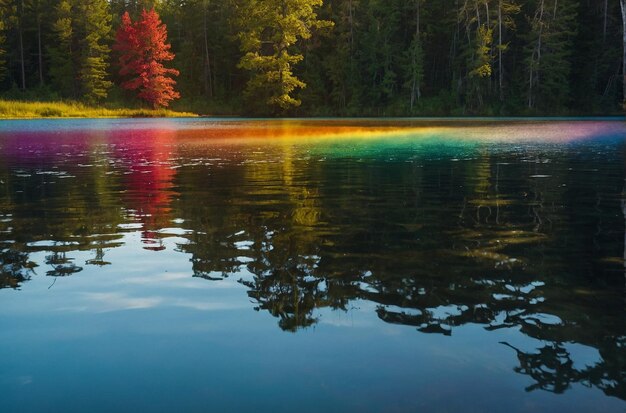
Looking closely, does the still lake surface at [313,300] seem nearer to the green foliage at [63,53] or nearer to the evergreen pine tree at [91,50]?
the evergreen pine tree at [91,50]

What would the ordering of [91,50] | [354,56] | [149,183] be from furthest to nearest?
[91,50] → [354,56] → [149,183]

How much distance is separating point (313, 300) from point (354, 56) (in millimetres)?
65192

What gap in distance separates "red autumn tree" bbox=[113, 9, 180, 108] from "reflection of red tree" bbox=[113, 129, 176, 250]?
4459 centimetres

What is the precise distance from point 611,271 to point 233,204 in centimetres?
603

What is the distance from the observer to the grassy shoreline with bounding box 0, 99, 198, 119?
2111 inches

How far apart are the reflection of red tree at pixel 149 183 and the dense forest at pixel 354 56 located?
4027 centimetres

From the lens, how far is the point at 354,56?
6781 centimetres

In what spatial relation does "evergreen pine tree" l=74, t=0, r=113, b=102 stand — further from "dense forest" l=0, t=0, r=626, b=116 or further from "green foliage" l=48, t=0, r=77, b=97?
"green foliage" l=48, t=0, r=77, b=97

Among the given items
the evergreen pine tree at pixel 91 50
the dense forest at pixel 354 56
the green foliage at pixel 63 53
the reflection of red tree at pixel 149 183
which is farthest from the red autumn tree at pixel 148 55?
the reflection of red tree at pixel 149 183

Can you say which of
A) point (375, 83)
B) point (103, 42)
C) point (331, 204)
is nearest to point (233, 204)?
point (331, 204)

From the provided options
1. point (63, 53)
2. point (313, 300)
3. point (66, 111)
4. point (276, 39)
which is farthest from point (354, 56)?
point (313, 300)

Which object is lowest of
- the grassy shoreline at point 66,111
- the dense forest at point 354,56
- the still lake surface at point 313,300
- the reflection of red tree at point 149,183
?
the still lake surface at point 313,300

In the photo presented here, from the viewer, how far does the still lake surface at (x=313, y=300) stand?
3.48 meters

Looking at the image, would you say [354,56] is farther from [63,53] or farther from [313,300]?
[313,300]
